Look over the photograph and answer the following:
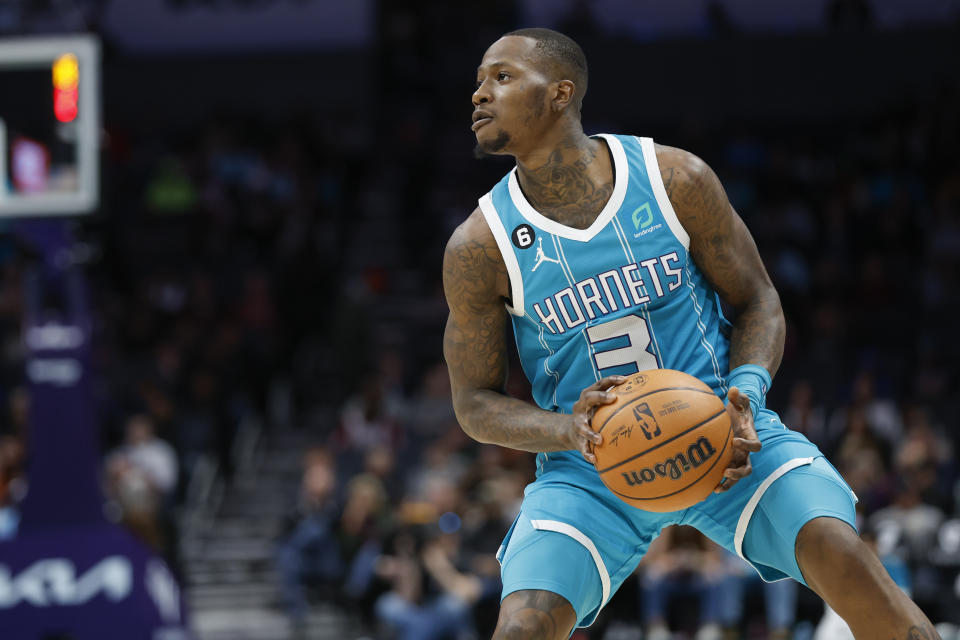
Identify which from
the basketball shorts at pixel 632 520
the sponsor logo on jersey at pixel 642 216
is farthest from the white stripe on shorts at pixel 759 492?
the sponsor logo on jersey at pixel 642 216

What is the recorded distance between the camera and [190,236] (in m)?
14.9

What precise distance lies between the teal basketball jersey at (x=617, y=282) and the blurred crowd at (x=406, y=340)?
443cm

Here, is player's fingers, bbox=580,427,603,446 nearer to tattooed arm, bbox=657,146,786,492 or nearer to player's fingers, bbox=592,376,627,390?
player's fingers, bbox=592,376,627,390

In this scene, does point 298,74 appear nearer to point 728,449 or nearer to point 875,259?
point 875,259

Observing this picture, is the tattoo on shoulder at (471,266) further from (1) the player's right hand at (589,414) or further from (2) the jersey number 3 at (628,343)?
(1) the player's right hand at (589,414)

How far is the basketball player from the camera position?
12.2ft

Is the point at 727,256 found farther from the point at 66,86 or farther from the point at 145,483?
the point at 145,483

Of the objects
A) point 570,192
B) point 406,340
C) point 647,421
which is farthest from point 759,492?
point 406,340

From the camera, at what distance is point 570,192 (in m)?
3.92

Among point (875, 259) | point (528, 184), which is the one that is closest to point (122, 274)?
point (875, 259)

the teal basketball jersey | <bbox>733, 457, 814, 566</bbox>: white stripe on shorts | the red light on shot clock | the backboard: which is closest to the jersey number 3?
the teal basketball jersey

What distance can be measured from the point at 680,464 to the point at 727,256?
0.76 m

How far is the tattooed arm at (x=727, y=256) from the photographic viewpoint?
12.6 ft

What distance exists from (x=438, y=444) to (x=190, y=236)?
503 cm
